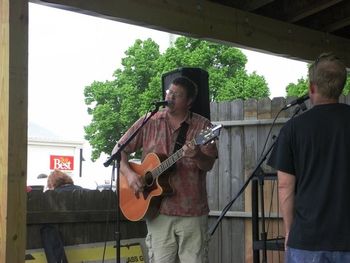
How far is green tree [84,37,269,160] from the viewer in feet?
83.4

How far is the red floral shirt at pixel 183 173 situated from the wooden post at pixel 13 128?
2.91ft

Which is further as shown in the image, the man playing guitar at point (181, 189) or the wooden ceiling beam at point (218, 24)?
the wooden ceiling beam at point (218, 24)

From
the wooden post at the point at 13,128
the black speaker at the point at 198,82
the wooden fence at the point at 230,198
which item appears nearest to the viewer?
the wooden post at the point at 13,128

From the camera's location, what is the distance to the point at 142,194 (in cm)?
369

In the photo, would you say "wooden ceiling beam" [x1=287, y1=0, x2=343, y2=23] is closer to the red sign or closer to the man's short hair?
the man's short hair

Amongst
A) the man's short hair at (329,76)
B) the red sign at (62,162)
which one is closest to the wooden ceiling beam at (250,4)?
the man's short hair at (329,76)

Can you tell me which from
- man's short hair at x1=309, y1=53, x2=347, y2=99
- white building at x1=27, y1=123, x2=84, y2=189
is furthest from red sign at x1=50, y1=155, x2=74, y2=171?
man's short hair at x1=309, y1=53, x2=347, y2=99

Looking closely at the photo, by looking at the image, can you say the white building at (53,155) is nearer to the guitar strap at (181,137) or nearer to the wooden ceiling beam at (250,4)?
the wooden ceiling beam at (250,4)

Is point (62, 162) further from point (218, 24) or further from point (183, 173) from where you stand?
point (183, 173)

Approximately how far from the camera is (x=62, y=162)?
24141mm

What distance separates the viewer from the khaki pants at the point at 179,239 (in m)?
3.46

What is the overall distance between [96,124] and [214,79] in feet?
19.7

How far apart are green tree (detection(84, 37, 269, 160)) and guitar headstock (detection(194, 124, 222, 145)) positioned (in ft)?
70.5

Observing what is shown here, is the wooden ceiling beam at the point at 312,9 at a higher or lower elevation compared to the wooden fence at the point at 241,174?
higher
